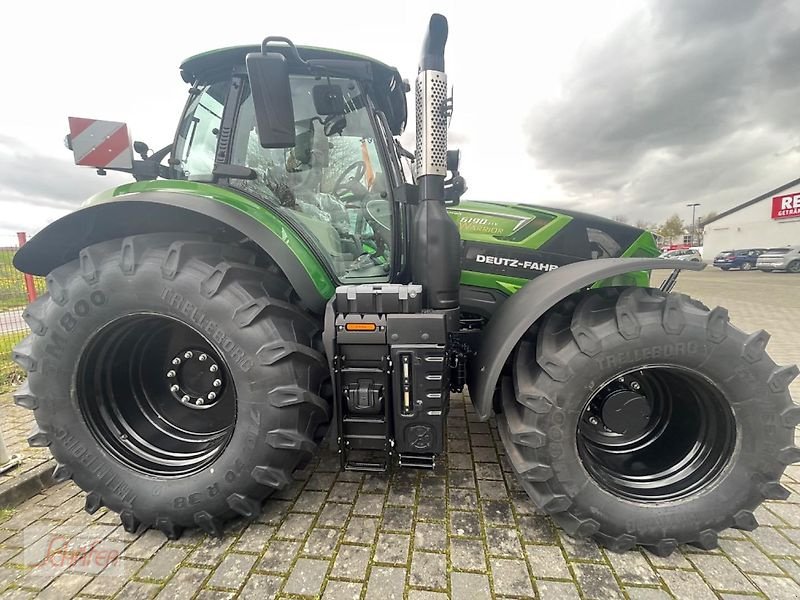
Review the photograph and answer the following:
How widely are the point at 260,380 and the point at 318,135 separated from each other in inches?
57.9

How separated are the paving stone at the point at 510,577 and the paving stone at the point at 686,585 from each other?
0.61m

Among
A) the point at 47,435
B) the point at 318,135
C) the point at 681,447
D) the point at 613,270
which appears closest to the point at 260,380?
the point at 47,435

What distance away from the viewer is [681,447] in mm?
2049

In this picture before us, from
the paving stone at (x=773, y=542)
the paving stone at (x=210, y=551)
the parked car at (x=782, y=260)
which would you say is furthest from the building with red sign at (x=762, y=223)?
the paving stone at (x=210, y=551)

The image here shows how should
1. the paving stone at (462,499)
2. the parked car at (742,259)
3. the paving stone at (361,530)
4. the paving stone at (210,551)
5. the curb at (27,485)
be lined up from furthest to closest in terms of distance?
the parked car at (742,259)
the curb at (27,485)
the paving stone at (462,499)
the paving stone at (361,530)
the paving stone at (210,551)

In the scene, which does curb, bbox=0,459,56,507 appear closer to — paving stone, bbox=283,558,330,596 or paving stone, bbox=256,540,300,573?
paving stone, bbox=256,540,300,573

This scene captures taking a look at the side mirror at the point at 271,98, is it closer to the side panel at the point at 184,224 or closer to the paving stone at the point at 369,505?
the side panel at the point at 184,224

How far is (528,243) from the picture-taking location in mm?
2627

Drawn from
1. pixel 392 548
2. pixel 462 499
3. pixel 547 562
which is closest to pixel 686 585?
pixel 547 562

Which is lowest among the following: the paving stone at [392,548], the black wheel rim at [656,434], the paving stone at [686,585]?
the paving stone at [686,585]

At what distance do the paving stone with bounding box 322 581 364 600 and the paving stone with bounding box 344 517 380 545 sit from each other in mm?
232

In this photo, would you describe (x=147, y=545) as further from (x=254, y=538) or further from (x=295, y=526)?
Result: (x=295, y=526)

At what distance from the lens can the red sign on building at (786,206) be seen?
2916 cm

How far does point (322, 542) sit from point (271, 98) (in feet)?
6.98
